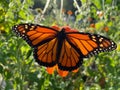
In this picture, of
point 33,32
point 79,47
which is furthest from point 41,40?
point 79,47

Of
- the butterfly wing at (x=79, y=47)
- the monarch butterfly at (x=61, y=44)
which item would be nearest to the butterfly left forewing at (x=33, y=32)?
the monarch butterfly at (x=61, y=44)

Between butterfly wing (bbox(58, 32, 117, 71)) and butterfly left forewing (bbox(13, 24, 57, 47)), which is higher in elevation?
butterfly left forewing (bbox(13, 24, 57, 47))

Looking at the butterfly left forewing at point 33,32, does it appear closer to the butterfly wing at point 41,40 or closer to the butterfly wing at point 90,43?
the butterfly wing at point 41,40

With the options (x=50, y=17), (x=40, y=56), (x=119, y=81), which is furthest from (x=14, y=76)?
(x=50, y=17)

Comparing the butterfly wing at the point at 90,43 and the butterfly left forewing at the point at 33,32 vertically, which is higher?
the butterfly left forewing at the point at 33,32

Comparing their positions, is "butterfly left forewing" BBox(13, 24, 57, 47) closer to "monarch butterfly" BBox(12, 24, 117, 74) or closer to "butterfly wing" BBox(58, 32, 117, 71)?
"monarch butterfly" BBox(12, 24, 117, 74)

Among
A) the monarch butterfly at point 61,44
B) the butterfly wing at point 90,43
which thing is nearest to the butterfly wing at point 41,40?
the monarch butterfly at point 61,44

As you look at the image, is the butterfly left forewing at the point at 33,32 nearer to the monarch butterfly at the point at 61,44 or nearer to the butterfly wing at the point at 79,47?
the monarch butterfly at the point at 61,44

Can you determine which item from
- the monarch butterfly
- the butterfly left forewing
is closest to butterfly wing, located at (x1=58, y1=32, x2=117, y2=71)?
Answer: the monarch butterfly
